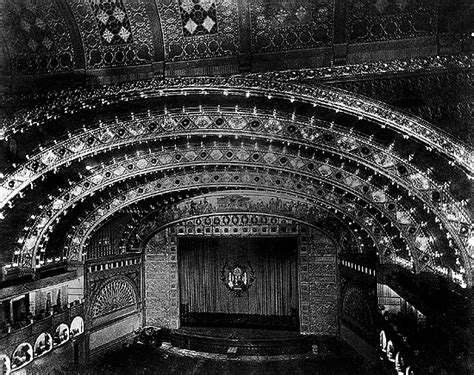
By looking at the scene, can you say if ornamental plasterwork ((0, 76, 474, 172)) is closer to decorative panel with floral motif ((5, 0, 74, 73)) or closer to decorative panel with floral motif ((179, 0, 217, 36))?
decorative panel with floral motif ((5, 0, 74, 73))

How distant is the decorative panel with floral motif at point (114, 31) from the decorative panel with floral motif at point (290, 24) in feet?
7.07

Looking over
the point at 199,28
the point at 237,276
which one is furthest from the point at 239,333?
the point at 199,28

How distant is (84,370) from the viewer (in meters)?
13.2

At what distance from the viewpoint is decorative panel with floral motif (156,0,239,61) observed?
786cm

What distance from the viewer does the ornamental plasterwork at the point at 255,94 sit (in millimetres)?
7505

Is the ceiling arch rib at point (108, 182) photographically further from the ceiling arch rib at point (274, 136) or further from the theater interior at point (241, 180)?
the ceiling arch rib at point (274, 136)

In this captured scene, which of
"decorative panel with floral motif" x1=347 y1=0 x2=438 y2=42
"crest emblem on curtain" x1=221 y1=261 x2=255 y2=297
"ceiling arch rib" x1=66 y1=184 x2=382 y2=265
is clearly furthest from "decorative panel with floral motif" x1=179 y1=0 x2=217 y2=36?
"crest emblem on curtain" x1=221 y1=261 x2=255 y2=297

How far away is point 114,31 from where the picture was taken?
854 cm

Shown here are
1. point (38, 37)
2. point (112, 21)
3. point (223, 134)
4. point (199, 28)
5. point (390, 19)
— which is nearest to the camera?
point (390, 19)

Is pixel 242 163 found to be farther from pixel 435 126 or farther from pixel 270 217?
pixel 270 217

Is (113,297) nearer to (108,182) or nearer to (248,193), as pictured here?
(108,182)

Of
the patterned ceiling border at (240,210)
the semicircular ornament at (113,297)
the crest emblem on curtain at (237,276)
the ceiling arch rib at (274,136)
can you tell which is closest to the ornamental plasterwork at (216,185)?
the patterned ceiling border at (240,210)

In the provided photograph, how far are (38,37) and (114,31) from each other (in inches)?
63.2

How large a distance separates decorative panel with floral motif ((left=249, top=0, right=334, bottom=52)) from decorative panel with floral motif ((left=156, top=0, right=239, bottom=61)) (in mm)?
432
